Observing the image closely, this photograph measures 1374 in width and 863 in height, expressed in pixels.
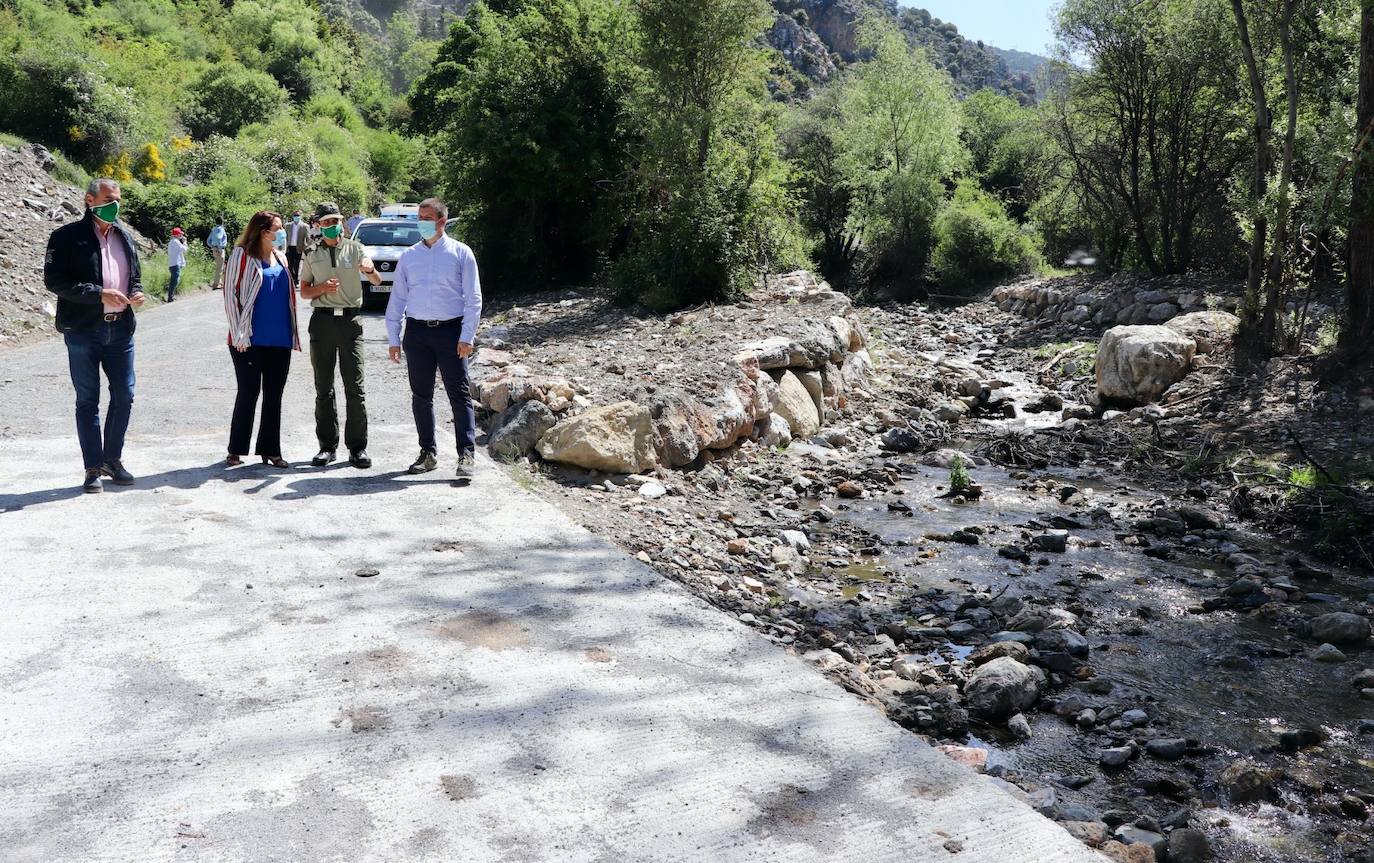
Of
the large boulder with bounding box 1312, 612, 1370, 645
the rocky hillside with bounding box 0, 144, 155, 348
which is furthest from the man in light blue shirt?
the rocky hillside with bounding box 0, 144, 155, 348

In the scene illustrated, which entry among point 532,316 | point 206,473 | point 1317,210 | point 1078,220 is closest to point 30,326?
point 532,316

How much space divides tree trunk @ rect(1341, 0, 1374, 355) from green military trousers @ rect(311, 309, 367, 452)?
38.3ft

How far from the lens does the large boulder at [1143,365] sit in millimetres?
14297

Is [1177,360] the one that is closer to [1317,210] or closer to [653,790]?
[1317,210]

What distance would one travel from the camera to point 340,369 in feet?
24.6

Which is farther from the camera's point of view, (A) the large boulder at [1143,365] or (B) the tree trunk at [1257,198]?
(A) the large boulder at [1143,365]

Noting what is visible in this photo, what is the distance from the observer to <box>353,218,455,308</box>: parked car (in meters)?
19.4

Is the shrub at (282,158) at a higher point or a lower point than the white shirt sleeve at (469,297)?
higher

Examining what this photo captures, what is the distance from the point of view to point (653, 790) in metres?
3.36

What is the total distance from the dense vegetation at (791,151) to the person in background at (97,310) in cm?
1017

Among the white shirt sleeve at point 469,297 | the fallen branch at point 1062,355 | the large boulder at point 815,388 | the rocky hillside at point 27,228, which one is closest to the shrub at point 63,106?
the rocky hillside at point 27,228

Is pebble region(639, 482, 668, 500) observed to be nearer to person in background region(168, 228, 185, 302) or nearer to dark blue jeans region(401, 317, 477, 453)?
dark blue jeans region(401, 317, 477, 453)

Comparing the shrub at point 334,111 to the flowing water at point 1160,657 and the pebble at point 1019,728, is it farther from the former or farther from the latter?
the pebble at point 1019,728

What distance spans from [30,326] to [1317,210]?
64.0 feet
